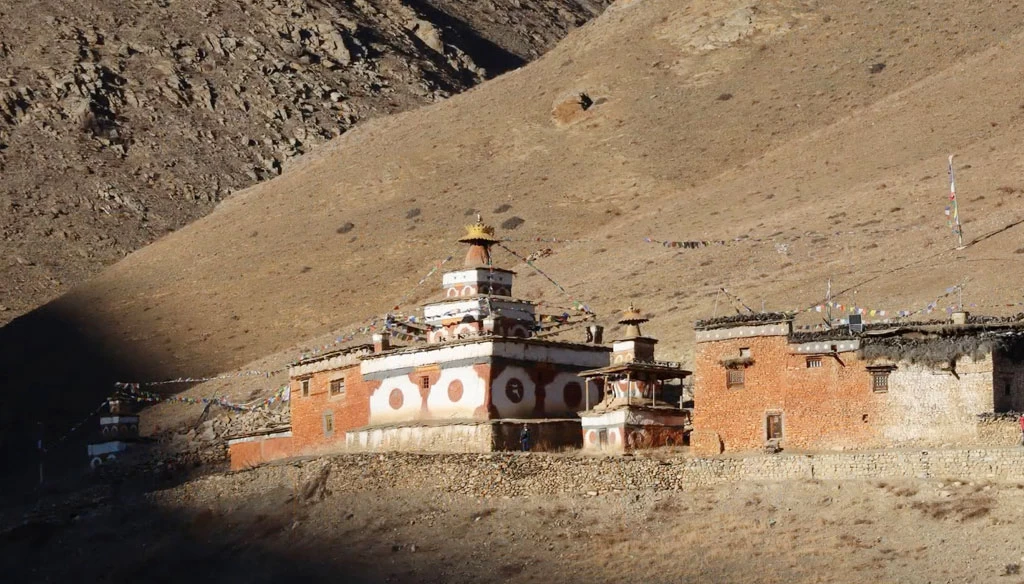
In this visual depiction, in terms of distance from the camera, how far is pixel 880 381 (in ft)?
161

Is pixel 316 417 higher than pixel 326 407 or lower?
lower

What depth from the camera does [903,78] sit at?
363 feet

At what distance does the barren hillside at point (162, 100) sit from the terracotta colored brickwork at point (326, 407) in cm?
5089

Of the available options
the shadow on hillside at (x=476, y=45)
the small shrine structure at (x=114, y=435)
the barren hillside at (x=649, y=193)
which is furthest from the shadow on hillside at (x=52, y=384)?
the shadow on hillside at (x=476, y=45)

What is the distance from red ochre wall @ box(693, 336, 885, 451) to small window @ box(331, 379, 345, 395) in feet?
51.4

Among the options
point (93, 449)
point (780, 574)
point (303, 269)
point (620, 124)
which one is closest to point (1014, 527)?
point (780, 574)

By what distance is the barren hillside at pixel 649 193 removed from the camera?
8156 cm

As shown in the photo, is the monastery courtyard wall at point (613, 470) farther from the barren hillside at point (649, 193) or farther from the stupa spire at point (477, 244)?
the barren hillside at point (649, 193)

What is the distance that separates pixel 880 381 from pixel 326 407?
73.2ft

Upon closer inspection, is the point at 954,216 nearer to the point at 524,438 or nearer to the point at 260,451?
the point at 524,438

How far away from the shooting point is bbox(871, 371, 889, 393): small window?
161 ft

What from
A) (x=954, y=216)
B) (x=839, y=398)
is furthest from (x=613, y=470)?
(x=954, y=216)

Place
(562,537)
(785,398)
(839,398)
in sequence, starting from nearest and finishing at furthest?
(562,537) < (839,398) < (785,398)

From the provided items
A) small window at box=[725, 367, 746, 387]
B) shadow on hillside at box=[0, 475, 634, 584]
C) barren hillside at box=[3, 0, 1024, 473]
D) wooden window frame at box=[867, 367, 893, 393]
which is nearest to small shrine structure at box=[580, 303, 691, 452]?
small window at box=[725, 367, 746, 387]
